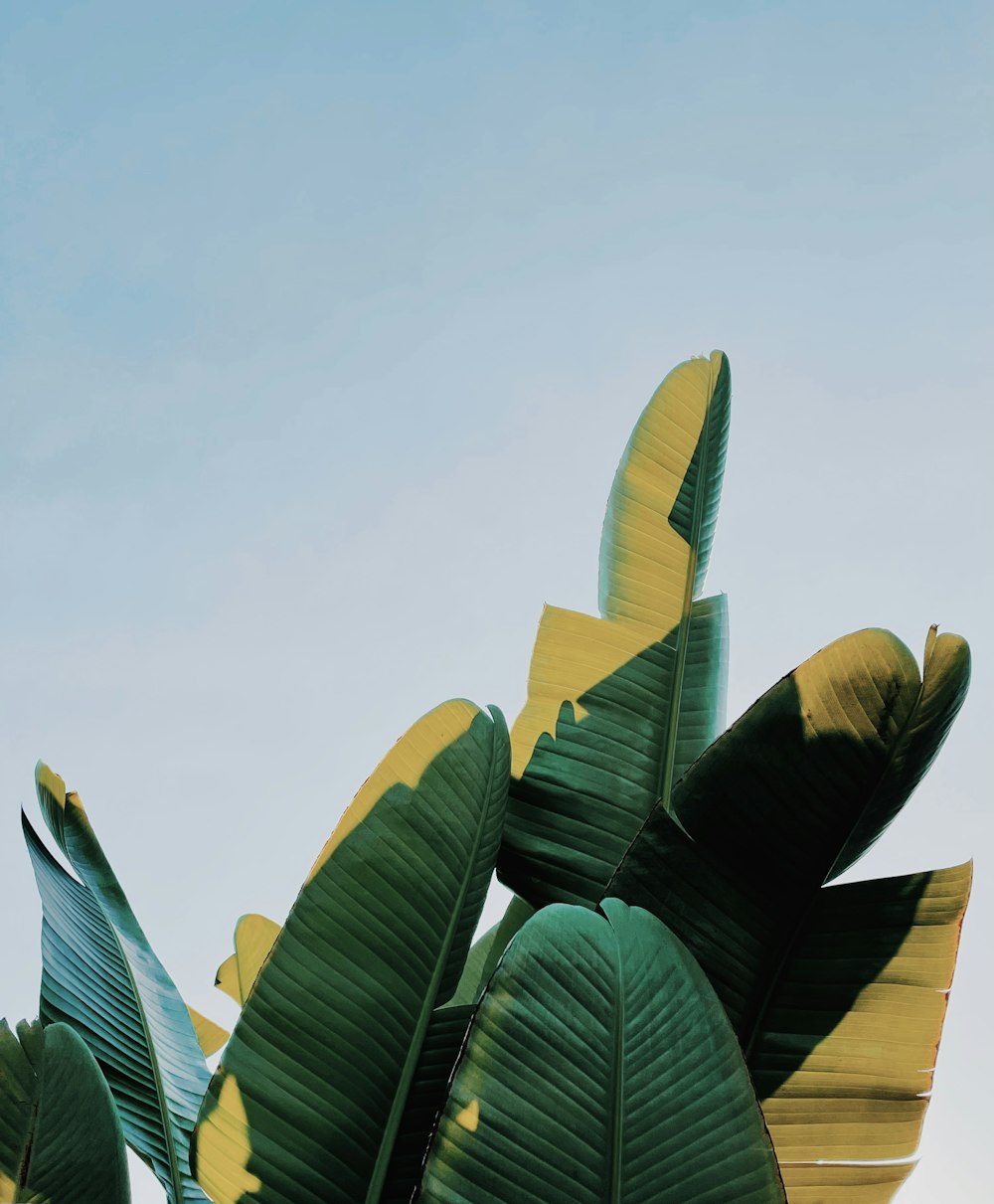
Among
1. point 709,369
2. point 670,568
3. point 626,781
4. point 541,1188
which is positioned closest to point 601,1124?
point 541,1188

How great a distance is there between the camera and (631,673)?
0.98 m

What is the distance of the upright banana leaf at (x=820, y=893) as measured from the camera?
677 millimetres

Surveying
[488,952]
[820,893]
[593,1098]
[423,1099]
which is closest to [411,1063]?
[423,1099]

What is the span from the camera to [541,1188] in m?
0.55

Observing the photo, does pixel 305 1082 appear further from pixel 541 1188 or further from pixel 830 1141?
pixel 830 1141

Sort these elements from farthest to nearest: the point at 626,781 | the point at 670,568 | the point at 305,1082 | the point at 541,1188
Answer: the point at 670,568 < the point at 626,781 < the point at 305,1082 < the point at 541,1188

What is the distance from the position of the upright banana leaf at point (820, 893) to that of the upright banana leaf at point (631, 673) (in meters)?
0.16

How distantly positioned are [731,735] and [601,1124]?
268 mm

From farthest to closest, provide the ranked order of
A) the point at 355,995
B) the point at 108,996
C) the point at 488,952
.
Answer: the point at 488,952 → the point at 108,996 → the point at 355,995

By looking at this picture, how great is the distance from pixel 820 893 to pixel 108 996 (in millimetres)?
630

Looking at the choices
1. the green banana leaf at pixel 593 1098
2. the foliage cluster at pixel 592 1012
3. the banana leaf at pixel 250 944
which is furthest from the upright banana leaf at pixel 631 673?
the banana leaf at pixel 250 944

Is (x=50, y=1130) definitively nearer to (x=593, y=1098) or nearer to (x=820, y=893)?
(x=593, y=1098)

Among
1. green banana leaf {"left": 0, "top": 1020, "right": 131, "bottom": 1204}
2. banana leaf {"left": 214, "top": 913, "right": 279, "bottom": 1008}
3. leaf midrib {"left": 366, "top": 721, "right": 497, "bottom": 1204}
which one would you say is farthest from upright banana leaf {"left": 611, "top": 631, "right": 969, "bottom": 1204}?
banana leaf {"left": 214, "top": 913, "right": 279, "bottom": 1008}

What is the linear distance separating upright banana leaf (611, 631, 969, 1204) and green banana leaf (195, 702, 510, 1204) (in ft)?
0.46
